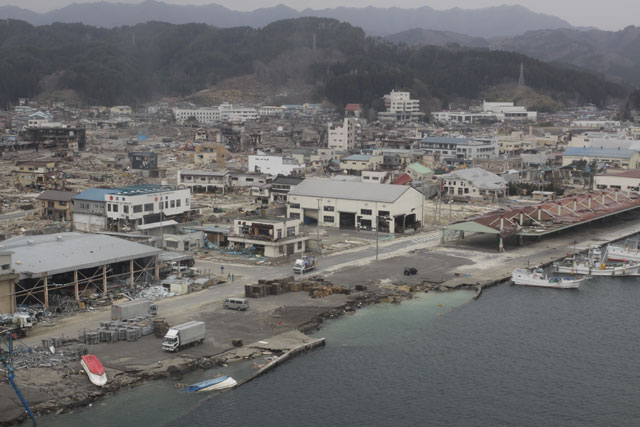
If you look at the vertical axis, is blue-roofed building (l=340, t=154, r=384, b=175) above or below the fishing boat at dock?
above

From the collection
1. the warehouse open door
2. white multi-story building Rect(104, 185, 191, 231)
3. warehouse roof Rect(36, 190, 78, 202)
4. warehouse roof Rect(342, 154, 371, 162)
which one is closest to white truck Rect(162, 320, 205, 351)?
white multi-story building Rect(104, 185, 191, 231)

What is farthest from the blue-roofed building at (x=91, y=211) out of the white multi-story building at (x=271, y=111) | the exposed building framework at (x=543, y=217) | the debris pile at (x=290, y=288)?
the white multi-story building at (x=271, y=111)

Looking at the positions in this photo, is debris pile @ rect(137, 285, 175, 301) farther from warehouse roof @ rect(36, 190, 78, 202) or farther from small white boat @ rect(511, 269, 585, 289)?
warehouse roof @ rect(36, 190, 78, 202)

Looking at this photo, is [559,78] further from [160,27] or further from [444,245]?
[444,245]

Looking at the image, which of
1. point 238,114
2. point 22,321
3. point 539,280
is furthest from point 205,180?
point 238,114

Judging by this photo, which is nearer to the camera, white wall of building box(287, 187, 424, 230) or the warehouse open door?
white wall of building box(287, 187, 424, 230)

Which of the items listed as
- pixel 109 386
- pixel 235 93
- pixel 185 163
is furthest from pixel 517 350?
pixel 235 93

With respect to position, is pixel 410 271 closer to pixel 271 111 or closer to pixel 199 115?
pixel 199 115
